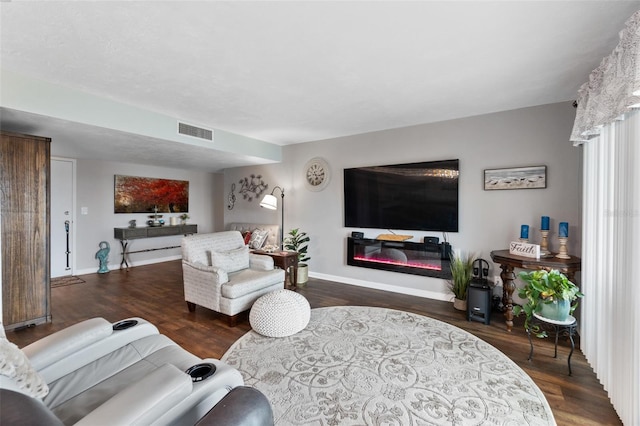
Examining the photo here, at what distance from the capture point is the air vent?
357 centimetres

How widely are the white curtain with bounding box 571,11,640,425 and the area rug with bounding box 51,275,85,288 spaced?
655 cm

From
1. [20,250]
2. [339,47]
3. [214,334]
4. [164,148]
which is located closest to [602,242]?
[339,47]

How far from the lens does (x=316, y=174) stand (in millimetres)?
4730

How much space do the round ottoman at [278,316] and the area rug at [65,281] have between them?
3.91m

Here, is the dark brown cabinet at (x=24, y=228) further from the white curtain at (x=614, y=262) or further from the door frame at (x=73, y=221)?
the white curtain at (x=614, y=262)

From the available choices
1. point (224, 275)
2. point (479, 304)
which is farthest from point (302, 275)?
point (479, 304)

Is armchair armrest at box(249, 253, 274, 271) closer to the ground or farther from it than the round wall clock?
closer to the ground

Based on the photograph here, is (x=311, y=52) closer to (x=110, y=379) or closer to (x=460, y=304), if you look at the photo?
(x=110, y=379)

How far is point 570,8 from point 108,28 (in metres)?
2.84

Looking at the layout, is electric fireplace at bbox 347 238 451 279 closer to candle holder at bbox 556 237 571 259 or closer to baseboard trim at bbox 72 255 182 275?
candle holder at bbox 556 237 571 259

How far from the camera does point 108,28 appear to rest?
1737 mm

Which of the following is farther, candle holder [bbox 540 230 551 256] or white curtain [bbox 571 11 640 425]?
candle holder [bbox 540 230 551 256]

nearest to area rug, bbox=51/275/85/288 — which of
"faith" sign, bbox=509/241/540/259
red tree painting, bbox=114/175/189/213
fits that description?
red tree painting, bbox=114/175/189/213

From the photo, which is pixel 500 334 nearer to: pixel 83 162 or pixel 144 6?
pixel 144 6
